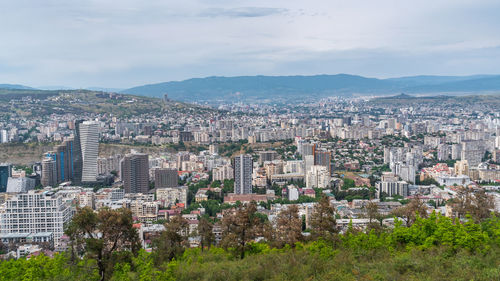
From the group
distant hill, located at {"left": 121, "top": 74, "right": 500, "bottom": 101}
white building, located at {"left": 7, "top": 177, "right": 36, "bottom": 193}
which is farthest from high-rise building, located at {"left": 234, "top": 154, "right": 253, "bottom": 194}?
distant hill, located at {"left": 121, "top": 74, "right": 500, "bottom": 101}

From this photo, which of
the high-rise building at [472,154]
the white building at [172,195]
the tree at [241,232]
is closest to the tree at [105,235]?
the tree at [241,232]

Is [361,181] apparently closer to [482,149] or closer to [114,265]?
[482,149]

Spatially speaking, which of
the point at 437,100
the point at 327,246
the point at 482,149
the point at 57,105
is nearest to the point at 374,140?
the point at 482,149

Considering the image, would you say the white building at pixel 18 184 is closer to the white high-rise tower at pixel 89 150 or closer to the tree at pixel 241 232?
the white high-rise tower at pixel 89 150

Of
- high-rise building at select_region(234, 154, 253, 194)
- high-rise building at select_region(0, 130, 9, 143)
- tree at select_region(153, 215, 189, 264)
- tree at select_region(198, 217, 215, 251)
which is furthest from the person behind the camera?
high-rise building at select_region(0, 130, 9, 143)

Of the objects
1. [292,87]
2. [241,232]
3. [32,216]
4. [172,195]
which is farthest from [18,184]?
[292,87]

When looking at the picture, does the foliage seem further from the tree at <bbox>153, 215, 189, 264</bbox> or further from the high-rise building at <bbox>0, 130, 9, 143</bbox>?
the high-rise building at <bbox>0, 130, 9, 143</bbox>
